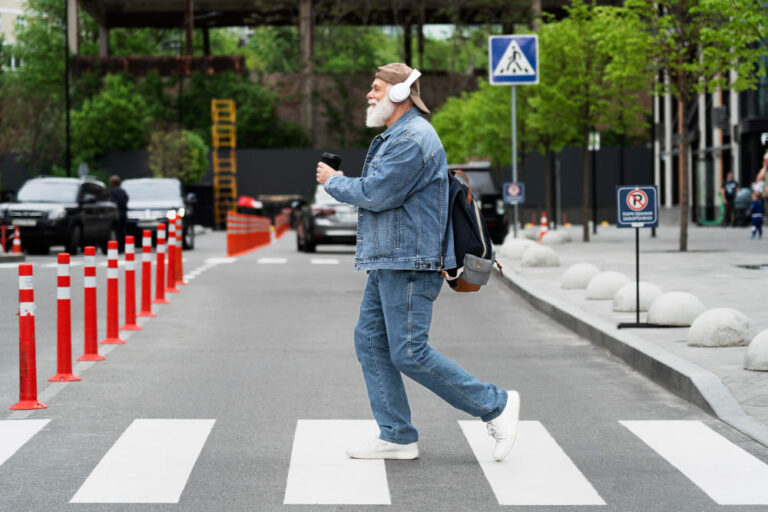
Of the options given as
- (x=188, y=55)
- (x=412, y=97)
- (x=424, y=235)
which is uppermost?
(x=188, y=55)

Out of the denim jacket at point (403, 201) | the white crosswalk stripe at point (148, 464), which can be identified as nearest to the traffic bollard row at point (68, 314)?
the white crosswalk stripe at point (148, 464)

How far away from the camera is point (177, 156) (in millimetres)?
66062

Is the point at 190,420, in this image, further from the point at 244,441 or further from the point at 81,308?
the point at 81,308

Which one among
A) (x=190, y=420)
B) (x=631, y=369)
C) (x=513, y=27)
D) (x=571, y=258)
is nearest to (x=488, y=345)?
(x=631, y=369)

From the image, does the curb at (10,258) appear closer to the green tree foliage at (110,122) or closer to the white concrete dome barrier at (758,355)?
the white concrete dome barrier at (758,355)

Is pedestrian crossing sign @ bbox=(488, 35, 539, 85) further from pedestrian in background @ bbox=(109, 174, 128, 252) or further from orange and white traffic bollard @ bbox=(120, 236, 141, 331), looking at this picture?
orange and white traffic bollard @ bbox=(120, 236, 141, 331)

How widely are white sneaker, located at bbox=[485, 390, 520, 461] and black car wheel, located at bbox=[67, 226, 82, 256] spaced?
24.8 metres

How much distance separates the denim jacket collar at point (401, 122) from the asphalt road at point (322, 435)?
5.24 feet

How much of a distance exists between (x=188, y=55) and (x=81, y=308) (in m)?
59.1

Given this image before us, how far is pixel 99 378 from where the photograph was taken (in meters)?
10.3

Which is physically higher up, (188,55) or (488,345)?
(188,55)

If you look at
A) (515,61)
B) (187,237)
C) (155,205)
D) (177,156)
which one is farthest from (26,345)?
(177,156)

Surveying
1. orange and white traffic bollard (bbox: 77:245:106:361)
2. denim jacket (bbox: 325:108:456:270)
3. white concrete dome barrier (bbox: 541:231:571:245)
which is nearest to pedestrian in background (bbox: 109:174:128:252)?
white concrete dome barrier (bbox: 541:231:571:245)

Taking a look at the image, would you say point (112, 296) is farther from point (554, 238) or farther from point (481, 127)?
point (481, 127)
